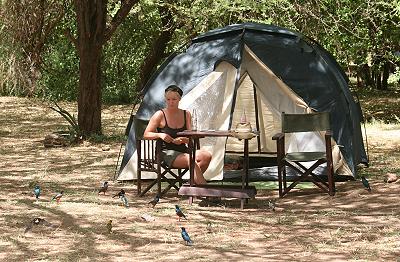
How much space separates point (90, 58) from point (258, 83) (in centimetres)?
419

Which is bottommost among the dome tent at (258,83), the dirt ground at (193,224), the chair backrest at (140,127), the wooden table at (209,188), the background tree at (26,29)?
the dirt ground at (193,224)

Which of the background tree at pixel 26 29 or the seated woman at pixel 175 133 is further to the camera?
the background tree at pixel 26 29

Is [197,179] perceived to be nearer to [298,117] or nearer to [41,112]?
[298,117]

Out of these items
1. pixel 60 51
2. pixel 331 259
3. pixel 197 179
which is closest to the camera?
pixel 331 259

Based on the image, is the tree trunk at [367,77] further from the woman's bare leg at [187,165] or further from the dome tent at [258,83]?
the woman's bare leg at [187,165]

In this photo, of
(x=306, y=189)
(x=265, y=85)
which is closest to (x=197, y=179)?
(x=306, y=189)

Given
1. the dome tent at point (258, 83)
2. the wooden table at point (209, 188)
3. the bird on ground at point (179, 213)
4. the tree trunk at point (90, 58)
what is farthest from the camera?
the tree trunk at point (90, 58)

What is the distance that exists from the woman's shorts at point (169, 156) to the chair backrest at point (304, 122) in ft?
3.87

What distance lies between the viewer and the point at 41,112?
19422mm

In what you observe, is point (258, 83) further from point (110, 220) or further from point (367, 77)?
point (367, 77)

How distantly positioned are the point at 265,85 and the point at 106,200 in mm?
2775

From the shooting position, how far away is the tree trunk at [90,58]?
1262 cm

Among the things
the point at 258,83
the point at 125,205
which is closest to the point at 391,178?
the point at 258,83

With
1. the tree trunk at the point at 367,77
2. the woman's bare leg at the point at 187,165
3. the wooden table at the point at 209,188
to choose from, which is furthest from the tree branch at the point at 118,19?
the tree trunk at the point at 367,77
